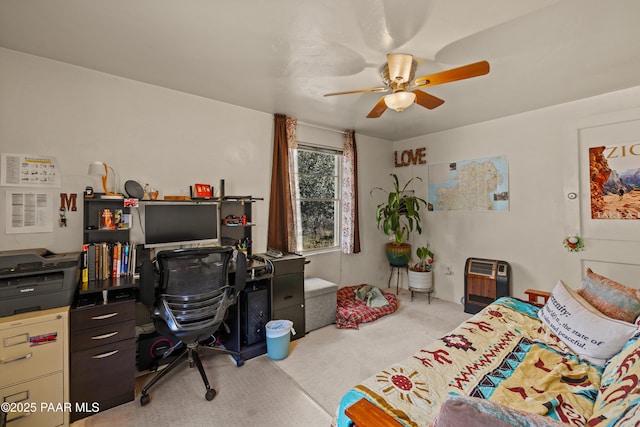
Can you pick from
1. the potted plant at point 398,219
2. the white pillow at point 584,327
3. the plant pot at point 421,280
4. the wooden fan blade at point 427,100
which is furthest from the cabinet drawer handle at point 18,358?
the plant pot at point 421,280

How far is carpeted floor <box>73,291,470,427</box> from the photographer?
1.83 metres

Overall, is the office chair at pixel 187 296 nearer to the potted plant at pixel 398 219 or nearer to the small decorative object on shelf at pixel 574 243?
the potted plant at pixel 398 219

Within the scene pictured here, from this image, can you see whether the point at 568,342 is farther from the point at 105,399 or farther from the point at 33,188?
the point at 33,188

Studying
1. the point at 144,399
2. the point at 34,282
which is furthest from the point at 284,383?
the point at 34,282

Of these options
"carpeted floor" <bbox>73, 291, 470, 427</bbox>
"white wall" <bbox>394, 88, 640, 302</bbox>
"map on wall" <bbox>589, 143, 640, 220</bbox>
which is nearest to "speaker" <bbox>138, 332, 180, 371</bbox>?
"carpeted floor" <bbox>73, 291, 470, 427</bbox>

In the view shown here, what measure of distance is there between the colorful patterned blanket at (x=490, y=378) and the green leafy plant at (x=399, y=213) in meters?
2.37

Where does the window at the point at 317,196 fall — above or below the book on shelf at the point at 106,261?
above

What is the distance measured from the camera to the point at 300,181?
385 centimetres

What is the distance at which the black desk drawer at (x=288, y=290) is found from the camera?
281 centimetres

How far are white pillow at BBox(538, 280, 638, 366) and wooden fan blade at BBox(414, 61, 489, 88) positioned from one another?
1.60 metres

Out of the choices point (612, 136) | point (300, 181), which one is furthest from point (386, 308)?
point (612, 136)

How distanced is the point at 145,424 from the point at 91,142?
2.21 m

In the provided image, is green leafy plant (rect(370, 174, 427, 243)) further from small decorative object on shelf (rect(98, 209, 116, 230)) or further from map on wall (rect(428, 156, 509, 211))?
small decorative object on shelf (rect(98, 209, 116, 230))

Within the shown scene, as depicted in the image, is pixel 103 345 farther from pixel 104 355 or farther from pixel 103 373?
pixel 103 373
